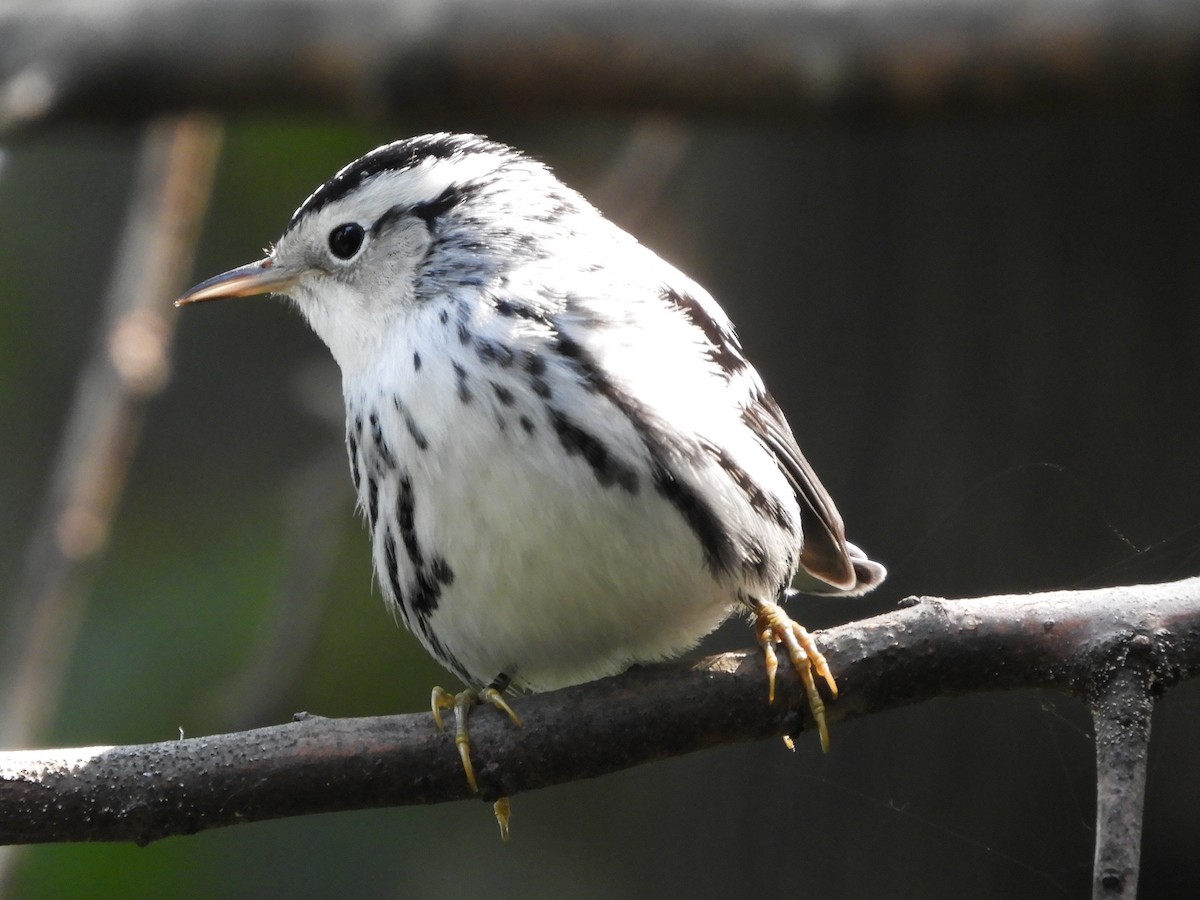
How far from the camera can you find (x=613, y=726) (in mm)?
2232

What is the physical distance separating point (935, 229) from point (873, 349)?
1.40 ft

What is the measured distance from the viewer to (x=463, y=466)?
2.51m

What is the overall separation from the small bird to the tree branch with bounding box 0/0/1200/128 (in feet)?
→ 2.77

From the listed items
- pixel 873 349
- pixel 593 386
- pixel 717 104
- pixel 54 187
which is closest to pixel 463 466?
pixel 593 386

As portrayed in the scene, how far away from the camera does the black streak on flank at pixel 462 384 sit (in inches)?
100

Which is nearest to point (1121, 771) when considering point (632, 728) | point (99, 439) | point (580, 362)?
point (632, 728)

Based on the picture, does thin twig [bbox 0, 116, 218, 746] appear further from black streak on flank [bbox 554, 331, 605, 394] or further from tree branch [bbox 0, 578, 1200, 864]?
black streak on flank [bbox 554, 331, 605, 394]

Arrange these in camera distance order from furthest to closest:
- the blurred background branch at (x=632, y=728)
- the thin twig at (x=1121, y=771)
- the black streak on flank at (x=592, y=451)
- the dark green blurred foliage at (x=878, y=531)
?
the dark green blurred foliage at (x=878, y=531) → the black streak on flank at (x=592, y=451) → the blurred background branch at (x=632, y=728) → the thin twig at (x=1121, y=771)

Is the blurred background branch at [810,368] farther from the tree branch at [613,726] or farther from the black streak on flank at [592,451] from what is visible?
the black streak on flank at [592,451]

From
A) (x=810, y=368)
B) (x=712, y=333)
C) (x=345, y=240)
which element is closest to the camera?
(x=712, y=333)

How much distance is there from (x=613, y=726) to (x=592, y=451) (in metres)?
0.49

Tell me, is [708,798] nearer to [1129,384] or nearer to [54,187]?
[1129,384]

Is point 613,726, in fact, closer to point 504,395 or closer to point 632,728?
point 632,728

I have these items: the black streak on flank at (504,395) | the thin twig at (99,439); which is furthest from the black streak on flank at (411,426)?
the thin twig at (99,439)
